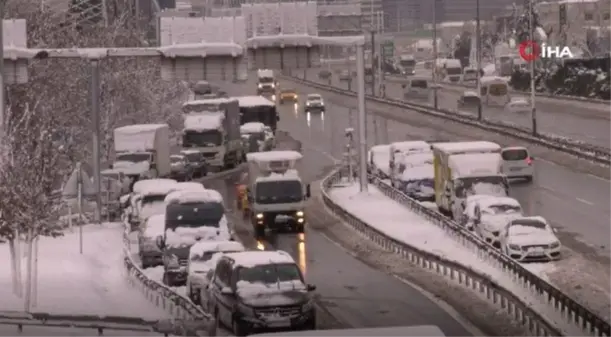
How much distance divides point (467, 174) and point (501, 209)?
4.82 m

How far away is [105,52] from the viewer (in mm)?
42344

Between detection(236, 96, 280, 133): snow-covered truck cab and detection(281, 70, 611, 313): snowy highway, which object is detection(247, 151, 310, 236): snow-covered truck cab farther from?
detection(236, 96, 280, 133): snow-covered truck cab

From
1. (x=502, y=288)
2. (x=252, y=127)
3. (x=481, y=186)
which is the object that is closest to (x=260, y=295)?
(x=502, y=288)

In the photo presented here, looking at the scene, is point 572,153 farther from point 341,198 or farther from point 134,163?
point 134,163

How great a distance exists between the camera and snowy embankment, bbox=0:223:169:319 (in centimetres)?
2766

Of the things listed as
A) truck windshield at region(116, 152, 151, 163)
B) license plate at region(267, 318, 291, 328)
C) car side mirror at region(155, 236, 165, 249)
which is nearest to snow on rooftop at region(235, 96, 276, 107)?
truck windshield at region(116, 152, 151, 163)

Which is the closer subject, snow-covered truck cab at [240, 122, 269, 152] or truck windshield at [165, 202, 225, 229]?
truck windshield at [165, 202, 225, 229]

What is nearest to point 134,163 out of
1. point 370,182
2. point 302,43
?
point 370,182

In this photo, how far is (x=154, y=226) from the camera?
35.8 m

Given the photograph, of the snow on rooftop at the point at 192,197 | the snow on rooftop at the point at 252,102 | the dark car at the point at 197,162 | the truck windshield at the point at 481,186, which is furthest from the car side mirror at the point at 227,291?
the snow on rooftop at the point at 252,102

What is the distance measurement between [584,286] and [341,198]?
68.4 ft

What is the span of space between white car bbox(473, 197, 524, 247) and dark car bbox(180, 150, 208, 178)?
24689mm

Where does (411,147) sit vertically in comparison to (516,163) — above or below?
above

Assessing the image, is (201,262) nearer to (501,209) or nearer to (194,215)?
(194,215)
